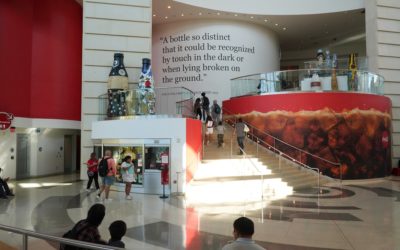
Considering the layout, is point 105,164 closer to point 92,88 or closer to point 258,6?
point 92,88

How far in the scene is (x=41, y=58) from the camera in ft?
64.6

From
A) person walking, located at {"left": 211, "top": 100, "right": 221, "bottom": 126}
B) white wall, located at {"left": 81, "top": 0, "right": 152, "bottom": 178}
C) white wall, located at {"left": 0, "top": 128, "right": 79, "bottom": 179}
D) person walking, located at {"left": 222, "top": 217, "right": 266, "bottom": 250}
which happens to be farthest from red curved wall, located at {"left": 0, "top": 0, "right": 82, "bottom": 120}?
person walking, located at {"left": 222, "top": 217, "right": 266, "bottom": 250}

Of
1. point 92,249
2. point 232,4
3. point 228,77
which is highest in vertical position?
point 232,4

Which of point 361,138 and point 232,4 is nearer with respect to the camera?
point 361,138

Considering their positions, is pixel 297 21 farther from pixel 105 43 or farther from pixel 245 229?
pixel 245 229

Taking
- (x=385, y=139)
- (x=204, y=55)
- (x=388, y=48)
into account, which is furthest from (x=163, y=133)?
(x=388, y=48)

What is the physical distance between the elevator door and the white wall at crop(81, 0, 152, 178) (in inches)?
147

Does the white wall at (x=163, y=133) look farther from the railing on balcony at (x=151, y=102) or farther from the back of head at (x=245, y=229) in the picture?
the back of head at (x=245, y=229)

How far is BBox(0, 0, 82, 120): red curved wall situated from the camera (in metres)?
18.3

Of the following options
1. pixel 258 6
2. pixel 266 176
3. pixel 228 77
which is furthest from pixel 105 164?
pixel 258 6

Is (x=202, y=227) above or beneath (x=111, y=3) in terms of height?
beneath

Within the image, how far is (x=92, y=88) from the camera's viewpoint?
18844 millimetres

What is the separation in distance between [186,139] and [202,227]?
5482 millimetres

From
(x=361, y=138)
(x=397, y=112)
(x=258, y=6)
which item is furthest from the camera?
(x=258, y=6)
